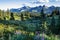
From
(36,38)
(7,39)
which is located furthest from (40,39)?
(7,39)

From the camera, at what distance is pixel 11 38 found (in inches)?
437

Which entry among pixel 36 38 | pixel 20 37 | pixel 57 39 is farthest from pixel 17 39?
pixel 57 39

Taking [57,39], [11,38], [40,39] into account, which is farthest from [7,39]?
[57,39]

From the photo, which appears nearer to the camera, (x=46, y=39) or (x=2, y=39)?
(x=46, y=39)

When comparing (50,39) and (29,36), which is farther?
(29,36)

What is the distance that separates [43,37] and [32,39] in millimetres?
540

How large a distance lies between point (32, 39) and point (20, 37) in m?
0.67

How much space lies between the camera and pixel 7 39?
36.8 ft

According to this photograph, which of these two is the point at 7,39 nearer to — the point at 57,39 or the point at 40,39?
the point at 40,39

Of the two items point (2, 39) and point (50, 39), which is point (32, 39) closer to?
point (50, 39)

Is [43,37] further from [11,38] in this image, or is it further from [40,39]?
[11,38]

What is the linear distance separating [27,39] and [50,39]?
43.7 inches

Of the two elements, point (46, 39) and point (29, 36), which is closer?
point (46, 39)

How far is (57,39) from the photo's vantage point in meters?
11.1
